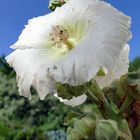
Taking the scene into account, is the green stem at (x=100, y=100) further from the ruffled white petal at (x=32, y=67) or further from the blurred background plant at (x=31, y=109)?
the blurred background plant at (x=31, y=109)

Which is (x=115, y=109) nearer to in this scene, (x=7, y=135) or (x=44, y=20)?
(x=44, y=20)

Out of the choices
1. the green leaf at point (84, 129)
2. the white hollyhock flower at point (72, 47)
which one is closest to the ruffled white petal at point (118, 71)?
the white hollyhock flower at point (72, 47)

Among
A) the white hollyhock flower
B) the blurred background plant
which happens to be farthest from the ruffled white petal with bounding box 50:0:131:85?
the blurred background plant

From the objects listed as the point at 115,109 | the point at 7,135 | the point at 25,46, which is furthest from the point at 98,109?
the point at 7,135

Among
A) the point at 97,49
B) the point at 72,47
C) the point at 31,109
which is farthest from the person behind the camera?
the point at 31,109

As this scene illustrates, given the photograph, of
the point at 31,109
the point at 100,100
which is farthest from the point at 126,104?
the point at 31,109

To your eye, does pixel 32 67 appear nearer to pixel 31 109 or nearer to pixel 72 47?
pixel 72 47

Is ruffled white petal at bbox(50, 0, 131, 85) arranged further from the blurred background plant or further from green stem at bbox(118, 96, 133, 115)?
the blurred background plant
